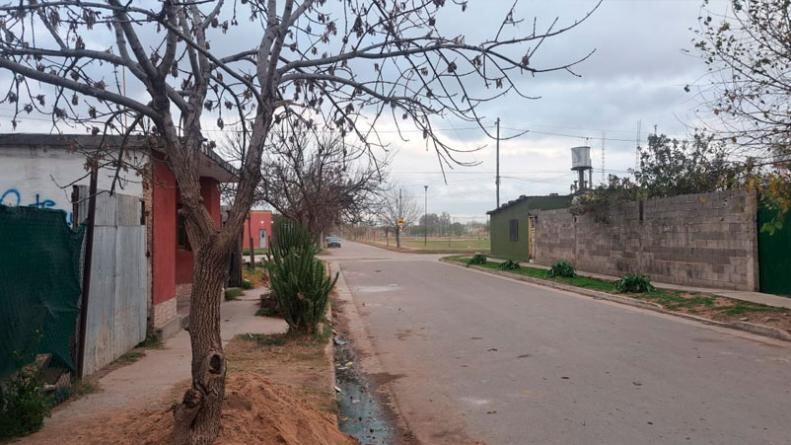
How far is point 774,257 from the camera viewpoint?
52.0 ft

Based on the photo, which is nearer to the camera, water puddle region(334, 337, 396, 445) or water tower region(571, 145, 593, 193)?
water puddle region(334, 337, 396, 445)

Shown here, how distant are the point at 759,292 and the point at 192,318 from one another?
15.7 metres

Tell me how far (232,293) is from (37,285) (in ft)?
39.5

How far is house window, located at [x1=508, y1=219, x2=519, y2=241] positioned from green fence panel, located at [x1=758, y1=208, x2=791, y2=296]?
→ 69.7 feet

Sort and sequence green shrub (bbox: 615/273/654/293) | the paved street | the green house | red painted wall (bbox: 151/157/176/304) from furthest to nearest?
the green house
green shrub (bbox: 615/273/654/293)
red painted wall (bbox: 151/157/176/304)
the paved street

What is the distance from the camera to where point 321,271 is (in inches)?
451

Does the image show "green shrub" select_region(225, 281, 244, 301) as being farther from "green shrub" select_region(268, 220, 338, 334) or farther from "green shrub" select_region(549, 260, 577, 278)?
"green shrub" select_region(549, 260, 577, 278)

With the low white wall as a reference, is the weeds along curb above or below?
below

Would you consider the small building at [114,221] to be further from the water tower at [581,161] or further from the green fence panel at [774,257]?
the water tower at [581,161]

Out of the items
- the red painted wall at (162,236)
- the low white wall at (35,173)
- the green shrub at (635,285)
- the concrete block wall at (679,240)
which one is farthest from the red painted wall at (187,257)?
the green shrub at (635,285)

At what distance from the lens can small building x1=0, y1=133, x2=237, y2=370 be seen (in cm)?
779

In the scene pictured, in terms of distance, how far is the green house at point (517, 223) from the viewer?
35.4 m

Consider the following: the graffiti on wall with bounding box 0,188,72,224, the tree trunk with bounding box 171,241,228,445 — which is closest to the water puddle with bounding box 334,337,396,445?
the tree trunk with bounding box 171,241,228,445

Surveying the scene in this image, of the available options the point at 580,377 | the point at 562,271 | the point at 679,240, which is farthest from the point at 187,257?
the point at 679,240
